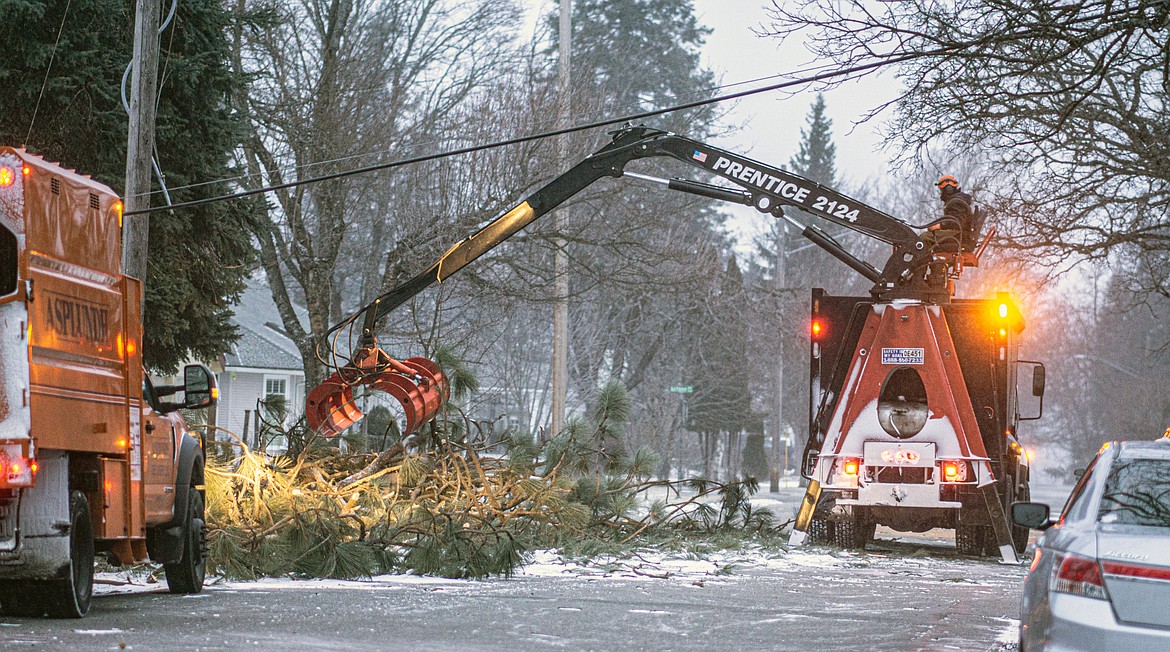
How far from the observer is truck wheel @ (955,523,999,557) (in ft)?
55.3

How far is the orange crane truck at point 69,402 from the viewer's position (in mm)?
8812

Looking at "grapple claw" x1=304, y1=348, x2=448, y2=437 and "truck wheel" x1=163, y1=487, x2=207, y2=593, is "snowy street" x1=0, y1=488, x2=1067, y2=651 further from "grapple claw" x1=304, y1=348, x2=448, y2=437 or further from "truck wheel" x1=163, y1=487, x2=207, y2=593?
"grapple claw" x1=304, y1=348, x2=448, y2=437

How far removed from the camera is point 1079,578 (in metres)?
6.16

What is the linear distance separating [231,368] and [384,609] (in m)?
35.3

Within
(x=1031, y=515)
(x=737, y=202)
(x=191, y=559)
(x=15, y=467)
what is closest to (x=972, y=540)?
(x=737, y=202)

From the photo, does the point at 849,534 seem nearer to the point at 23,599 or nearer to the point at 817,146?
the point at 23,599

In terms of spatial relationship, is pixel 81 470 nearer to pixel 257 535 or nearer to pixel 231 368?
pixel 257 535

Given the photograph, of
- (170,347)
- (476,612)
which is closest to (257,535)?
(476,612)

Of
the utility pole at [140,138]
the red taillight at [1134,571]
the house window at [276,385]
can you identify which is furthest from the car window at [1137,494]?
the house window at [276,385]

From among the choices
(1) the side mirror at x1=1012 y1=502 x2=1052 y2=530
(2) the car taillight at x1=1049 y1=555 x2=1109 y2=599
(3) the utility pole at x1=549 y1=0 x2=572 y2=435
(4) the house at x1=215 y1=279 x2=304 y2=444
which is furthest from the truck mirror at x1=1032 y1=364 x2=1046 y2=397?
(4) the house at x1=215 y1=279 x2=304 y2=444

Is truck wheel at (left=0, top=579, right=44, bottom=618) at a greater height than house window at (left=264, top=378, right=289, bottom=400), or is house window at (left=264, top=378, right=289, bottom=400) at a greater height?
house window at (left=264, top=378, right=289, bottom=400)

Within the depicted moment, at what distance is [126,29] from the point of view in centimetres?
1797

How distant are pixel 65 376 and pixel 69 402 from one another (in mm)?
167

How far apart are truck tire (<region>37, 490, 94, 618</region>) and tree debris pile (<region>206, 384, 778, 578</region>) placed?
9.84 feet
